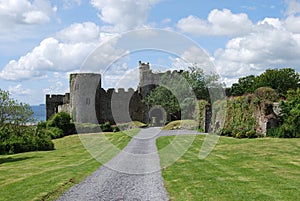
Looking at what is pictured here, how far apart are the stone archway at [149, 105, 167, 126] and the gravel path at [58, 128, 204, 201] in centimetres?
2925

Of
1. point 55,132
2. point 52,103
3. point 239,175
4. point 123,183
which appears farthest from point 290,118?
point 52,103

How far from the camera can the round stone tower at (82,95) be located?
4466 cm

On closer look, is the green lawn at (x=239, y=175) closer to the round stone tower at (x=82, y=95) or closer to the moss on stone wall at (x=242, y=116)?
the moss on stone wall at (x=242, y=116)

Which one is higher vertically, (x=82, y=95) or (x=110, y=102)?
(x=82, y=95)

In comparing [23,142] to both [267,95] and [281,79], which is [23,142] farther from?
[281,79]

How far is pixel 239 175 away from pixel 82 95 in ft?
118

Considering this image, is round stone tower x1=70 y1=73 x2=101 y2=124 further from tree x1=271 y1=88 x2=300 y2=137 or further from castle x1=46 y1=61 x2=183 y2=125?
tree x1=271 y1=88 x2=300 y2=137

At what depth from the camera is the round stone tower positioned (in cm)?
4466

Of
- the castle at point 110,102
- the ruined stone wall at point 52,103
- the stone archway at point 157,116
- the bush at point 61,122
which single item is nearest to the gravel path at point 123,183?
the bush at point 61,122

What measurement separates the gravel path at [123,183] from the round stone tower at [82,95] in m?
30.1

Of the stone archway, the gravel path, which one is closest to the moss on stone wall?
the gravel path

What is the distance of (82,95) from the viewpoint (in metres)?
45.0

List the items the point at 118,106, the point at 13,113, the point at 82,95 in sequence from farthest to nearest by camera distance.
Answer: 1. the point at 118,106
2. the point at 82,95
3. the point at 13,113

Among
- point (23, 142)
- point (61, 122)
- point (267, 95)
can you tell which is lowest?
point (23, 142)
